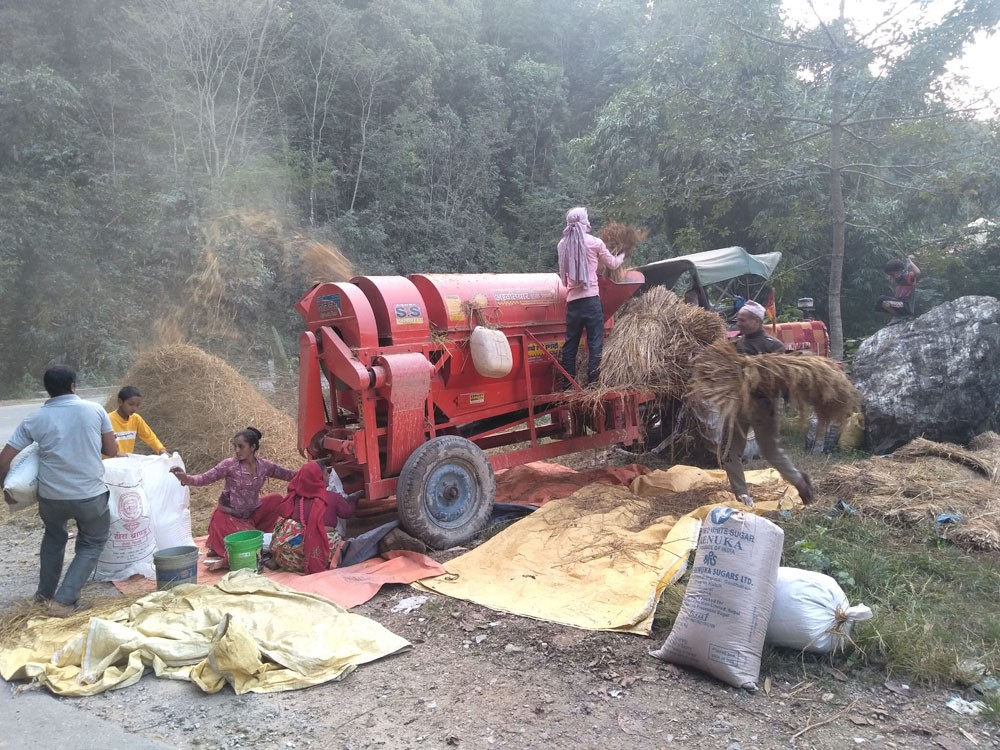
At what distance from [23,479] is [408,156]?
19173 mm

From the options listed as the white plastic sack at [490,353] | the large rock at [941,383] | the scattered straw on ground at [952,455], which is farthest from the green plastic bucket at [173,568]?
the large rock at [941,383]

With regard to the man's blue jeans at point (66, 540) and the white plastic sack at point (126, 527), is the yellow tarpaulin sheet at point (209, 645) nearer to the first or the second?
the man's blue jeans at point (66, 540)

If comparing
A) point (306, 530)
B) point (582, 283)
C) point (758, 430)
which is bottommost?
point (306, 530)

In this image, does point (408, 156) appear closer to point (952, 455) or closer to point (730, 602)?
point (952, 455)

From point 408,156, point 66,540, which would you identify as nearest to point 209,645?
point 66,540

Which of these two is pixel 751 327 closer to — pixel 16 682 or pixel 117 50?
pixel 16 682

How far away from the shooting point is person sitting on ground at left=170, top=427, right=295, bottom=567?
17.9 feet

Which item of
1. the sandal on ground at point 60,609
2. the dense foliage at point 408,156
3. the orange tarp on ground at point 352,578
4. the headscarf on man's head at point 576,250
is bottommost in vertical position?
the orange tarp on ground at point 352,578

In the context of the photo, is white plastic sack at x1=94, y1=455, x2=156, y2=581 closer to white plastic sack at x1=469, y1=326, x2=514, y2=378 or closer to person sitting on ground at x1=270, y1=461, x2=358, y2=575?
person sitting on ground at x1=270, y1=461, x2=358, y2=575

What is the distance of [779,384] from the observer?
15.6 feet

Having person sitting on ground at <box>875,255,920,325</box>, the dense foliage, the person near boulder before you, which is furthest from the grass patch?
the dense foliage

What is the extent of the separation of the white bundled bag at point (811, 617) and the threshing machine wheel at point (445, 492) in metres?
2.66

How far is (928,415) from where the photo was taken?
7305mm

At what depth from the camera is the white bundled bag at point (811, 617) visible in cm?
328
